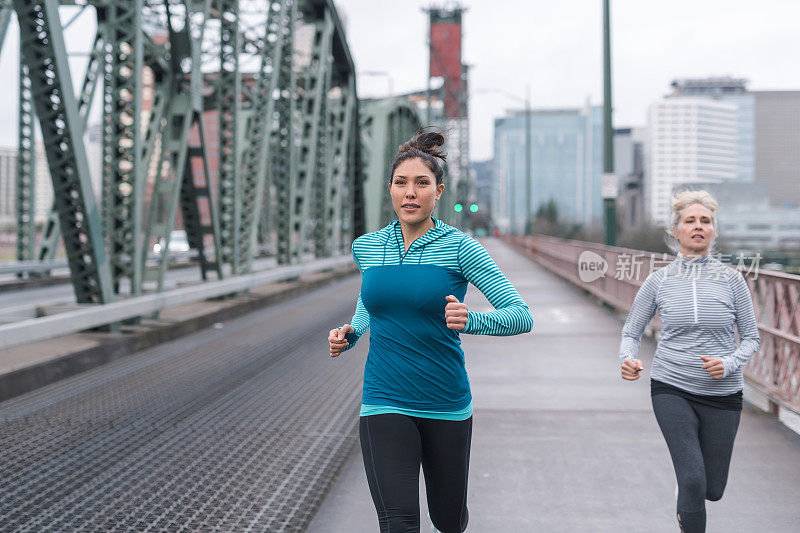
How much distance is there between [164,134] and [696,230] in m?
10.4

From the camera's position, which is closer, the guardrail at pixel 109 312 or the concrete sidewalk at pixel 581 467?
the concrete sidewalk at pixel 581 467

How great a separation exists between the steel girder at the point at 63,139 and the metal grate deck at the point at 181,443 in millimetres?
1251

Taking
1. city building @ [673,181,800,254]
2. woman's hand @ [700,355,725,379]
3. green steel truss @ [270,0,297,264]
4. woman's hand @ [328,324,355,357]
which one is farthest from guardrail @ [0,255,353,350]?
city building @ [673,181,800,254]

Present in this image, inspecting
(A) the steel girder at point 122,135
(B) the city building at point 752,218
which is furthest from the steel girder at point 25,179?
(B) the city building at point 752,218

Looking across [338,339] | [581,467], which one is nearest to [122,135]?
[581,467]

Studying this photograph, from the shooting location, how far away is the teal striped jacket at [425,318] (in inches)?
110

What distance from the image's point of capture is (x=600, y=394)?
25.7 feet

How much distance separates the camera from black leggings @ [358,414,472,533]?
2.83 m

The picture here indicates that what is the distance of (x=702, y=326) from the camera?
360cm

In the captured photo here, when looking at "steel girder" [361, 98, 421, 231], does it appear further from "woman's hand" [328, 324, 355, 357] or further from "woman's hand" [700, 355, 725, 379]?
"woman's hand" [328, 324, 355, 357]

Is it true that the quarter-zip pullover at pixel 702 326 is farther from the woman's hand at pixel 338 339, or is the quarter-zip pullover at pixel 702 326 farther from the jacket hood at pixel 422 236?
the woman's hand at pixel 338 339

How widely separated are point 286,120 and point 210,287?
5.77m

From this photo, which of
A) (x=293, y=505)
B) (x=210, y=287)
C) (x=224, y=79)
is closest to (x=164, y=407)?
(x=293, y=505)

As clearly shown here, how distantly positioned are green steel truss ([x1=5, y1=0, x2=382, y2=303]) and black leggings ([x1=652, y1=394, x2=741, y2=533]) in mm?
6892
